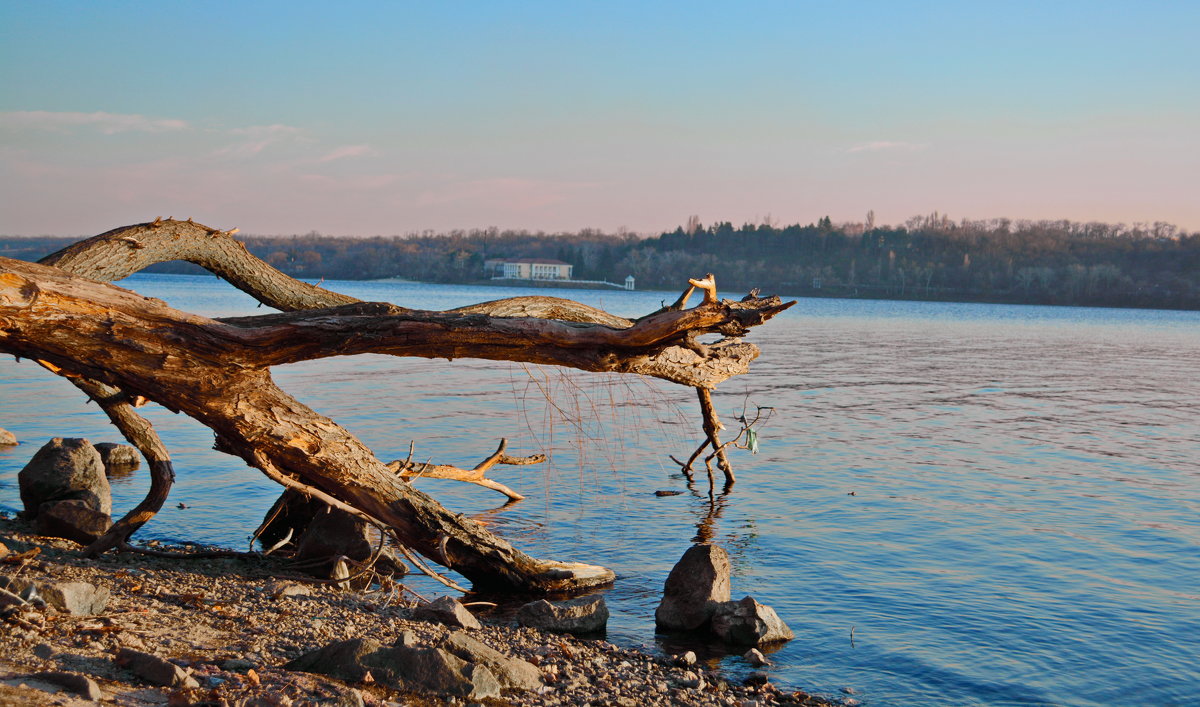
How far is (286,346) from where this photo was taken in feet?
22.9

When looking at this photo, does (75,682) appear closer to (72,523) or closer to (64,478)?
(72,523)

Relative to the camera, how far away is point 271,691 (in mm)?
5215

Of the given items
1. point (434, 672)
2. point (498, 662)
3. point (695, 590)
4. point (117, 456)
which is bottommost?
point (117, 456)

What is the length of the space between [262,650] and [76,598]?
140 cm

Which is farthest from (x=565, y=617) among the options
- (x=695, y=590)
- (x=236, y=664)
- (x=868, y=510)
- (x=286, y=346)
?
(x=868, y=510)

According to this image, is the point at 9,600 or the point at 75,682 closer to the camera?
the point at 75,682

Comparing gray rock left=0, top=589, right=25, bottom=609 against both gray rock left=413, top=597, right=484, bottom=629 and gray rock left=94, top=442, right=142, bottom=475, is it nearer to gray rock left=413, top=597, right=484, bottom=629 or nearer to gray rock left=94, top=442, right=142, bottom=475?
gray rock left=413, top=597, right=484, bottom=629

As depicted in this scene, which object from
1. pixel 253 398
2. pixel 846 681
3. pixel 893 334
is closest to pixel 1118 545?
pixel 846 681

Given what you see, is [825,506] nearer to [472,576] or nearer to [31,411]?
[472,576]

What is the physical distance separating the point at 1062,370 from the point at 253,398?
41.9 metres

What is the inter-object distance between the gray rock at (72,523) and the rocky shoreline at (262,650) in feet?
3.14

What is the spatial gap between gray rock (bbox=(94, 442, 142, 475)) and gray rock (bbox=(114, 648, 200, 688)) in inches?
452

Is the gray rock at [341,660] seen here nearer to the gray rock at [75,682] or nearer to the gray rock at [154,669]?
the gray rock at [154,669]

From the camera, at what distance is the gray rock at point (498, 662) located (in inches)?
242
